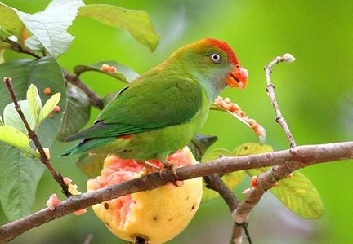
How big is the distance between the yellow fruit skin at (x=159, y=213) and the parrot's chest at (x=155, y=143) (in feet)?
0.37

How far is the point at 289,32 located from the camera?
57.2 inches

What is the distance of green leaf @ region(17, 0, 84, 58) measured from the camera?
1.14 m

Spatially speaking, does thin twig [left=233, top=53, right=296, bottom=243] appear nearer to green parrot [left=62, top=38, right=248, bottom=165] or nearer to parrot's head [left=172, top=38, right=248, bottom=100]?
green parrot [left=62, top=38, right=248, bottom=165]

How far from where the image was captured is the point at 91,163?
1.48 meters

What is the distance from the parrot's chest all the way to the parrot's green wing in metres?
0.01

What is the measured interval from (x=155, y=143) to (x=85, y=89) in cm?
22

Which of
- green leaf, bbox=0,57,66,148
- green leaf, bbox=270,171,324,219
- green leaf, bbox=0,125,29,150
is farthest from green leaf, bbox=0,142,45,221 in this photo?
green leaf, bbox=270,171,324,219

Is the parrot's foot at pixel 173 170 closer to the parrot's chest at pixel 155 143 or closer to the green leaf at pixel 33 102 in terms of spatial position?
the parrot's chest at pixel 155 143

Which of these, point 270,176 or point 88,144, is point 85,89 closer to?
point 88,144

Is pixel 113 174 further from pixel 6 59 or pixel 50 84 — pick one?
pixel 6 59

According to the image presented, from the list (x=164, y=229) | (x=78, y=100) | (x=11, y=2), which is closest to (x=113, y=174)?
(x=164, y=229)

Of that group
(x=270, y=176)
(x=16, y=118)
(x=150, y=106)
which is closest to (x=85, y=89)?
(x=150, y=106)

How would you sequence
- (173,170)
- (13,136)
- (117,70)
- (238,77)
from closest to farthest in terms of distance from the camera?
(13,136), (173,170), (117,70), (238,77)

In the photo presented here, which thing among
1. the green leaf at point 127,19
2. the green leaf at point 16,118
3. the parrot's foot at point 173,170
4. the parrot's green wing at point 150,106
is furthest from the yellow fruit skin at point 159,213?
the green leaf at point 127,19
